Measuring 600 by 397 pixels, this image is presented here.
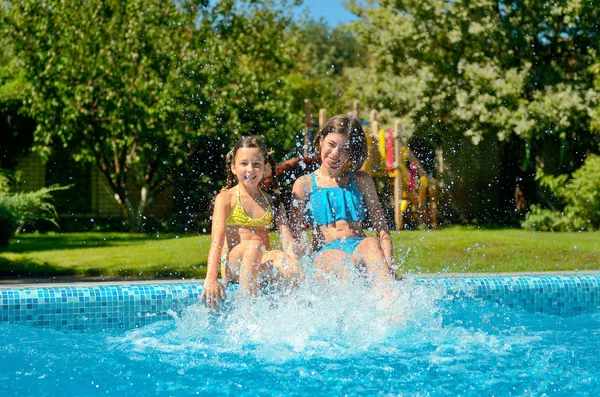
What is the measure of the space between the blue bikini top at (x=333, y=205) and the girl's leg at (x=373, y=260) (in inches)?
8.3

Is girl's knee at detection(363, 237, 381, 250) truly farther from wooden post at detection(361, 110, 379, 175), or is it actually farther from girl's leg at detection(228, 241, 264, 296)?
wooden post at detection(361, 110, 379, 175)

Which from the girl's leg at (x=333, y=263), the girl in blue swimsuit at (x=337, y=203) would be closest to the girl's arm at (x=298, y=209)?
the girl in blue swimsuit at (x=337, y=203)

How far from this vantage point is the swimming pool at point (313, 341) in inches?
137

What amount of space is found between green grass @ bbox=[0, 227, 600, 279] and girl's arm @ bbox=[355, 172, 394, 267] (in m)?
3.25

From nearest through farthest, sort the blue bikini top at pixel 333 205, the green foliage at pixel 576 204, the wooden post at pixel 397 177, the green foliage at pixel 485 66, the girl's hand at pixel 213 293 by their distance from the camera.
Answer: the girl's hand at pixel 213 293, the blue bikini top at pixel 333 205, the wooden post at pixel 397 177, the green foliage at pixel 576 204, the green foliage at pixel 485 66

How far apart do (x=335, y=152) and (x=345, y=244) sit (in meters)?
0.56

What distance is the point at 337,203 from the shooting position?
15.1 ft

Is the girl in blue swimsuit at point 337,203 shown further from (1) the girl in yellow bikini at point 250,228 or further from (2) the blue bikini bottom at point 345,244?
(1) the girl in yellow bikini at point 250,228

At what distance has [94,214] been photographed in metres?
17.4

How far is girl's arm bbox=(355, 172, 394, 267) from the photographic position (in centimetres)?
461

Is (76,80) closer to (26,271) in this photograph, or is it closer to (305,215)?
(26,271)

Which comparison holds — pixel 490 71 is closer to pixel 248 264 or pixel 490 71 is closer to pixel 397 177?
pixel 397 177

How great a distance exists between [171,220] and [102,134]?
224 cm

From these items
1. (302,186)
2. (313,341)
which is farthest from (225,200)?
(313,341)
